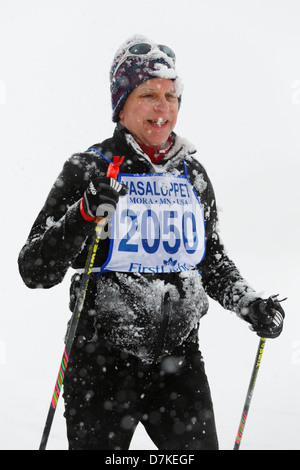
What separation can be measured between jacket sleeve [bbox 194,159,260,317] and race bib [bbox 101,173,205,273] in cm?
12

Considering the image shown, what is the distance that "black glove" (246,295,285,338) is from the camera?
2666 millimetres

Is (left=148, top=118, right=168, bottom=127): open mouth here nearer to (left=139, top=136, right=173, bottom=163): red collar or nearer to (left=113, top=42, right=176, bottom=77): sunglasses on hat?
(left=139, top=136, right=173, bottom=163): red collar

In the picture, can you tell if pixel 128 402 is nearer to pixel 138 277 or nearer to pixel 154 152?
pixel 138 277

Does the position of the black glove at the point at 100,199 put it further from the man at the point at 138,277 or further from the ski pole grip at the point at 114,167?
the ski pole grip at the point at 114,167

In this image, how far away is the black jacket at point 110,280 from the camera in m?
2.32

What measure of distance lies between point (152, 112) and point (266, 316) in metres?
1.14

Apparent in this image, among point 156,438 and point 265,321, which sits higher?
point 265,321

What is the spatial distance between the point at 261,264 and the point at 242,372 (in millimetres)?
8358

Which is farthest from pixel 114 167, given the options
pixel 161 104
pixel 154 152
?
pixel 161 104

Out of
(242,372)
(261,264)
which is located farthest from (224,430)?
(261,264)

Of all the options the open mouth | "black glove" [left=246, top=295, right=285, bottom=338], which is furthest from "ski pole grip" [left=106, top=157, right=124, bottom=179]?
"black glove" [left=246, top=295, right=285, bottom=338]

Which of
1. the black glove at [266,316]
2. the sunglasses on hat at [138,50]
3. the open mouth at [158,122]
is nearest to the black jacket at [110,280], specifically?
the open mouth at [158,122]

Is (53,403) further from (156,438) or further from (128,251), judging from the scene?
(128,251)

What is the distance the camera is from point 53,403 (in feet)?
8.39
